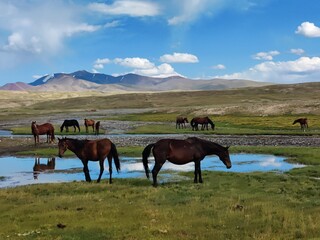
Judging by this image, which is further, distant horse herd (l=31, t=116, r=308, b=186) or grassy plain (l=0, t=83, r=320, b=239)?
distant horse herd (l=31, t=116, r=308, b=186)

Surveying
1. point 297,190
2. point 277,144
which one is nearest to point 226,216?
point 297,190

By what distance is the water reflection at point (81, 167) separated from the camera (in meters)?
25.2

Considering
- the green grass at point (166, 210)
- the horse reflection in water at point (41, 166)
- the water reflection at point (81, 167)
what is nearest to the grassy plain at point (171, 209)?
the green grass at point (166, 210)

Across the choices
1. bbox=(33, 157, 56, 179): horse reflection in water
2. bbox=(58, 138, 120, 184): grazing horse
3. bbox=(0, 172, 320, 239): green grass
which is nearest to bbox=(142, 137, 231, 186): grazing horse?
bbox=(0, 172, 320, 239): green grass

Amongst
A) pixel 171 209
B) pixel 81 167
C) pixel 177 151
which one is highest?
pixel 177 151

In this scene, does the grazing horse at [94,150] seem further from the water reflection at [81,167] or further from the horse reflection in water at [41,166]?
the horse reflection in water at [41,166]

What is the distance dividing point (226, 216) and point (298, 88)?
192 metres

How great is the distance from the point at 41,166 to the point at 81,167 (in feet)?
10.3

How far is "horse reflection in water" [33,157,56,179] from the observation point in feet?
91.1

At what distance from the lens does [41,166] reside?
100 feet

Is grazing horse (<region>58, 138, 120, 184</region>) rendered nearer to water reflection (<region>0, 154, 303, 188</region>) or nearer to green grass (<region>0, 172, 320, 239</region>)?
green grass (<region>0, 172, 320, 239</region>)

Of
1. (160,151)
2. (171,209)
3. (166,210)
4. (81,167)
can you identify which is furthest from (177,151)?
(81,167)

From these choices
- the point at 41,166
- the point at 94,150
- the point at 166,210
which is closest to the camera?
the point at 166,210

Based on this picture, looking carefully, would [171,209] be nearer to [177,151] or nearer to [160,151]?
[160,151]
